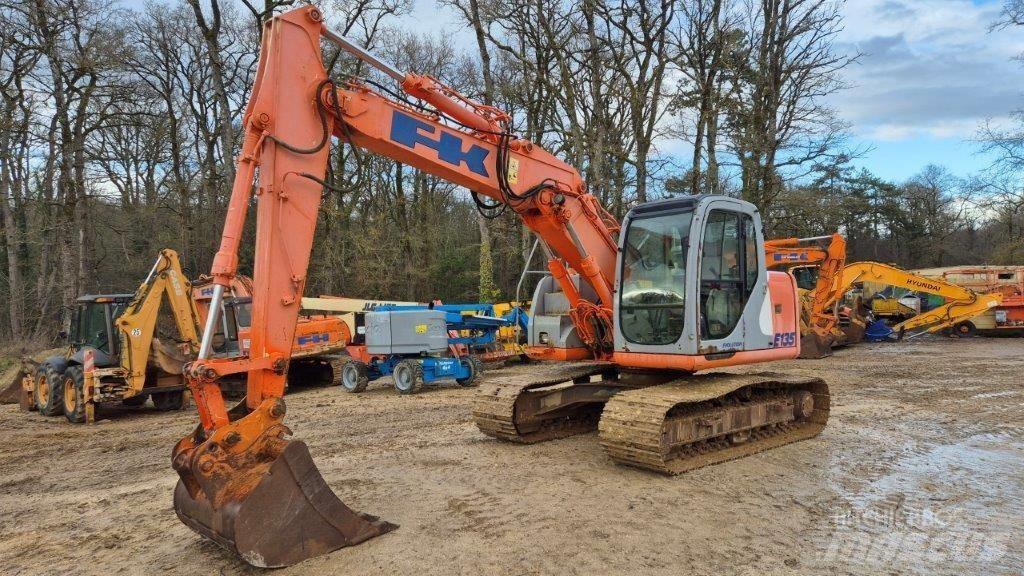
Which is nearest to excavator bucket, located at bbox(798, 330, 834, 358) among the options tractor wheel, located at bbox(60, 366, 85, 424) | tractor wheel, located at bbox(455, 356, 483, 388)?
tractor wheel, located at bbox(455, 356, 483, 388)

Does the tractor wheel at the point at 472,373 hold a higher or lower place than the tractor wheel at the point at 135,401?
higher

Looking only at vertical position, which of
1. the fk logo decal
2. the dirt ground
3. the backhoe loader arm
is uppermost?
the fk logo decal

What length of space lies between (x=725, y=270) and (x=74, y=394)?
10.2 m

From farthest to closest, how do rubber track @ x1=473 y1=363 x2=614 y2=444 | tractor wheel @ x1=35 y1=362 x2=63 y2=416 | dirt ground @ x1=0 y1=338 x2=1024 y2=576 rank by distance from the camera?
tractor wheel @ x1=35 y1=362 x2=63 y2=416 → rubber track @ x1=473 y1=363 x2=614 y2=444 → dirt ground @ x1=0 y1=338 x2=1024 y2=576

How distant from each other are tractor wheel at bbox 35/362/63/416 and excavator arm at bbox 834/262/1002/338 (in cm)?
1714

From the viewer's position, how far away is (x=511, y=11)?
21.5 meters

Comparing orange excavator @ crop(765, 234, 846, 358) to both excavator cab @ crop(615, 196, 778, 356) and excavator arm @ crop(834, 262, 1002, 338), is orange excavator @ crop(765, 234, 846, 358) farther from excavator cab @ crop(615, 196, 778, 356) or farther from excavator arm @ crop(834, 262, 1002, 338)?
excavator cab @ crop(615, 196, 778, 356)

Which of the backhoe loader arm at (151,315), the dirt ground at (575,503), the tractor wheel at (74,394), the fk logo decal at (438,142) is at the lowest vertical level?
the dirt ground at (575,503)

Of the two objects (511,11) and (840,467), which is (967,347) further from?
(511,11)

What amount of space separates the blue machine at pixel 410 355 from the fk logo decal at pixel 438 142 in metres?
6.58

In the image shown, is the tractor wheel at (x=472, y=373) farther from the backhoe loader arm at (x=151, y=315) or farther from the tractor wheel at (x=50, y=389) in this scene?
the tractor wheel at (x=50, y=389)

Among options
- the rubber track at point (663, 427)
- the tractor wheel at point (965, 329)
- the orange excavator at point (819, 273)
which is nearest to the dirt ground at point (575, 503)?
the rubber track at point (663, 427)

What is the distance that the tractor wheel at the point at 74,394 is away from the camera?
10359mm

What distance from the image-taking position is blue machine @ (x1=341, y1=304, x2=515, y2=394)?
11.9 m
